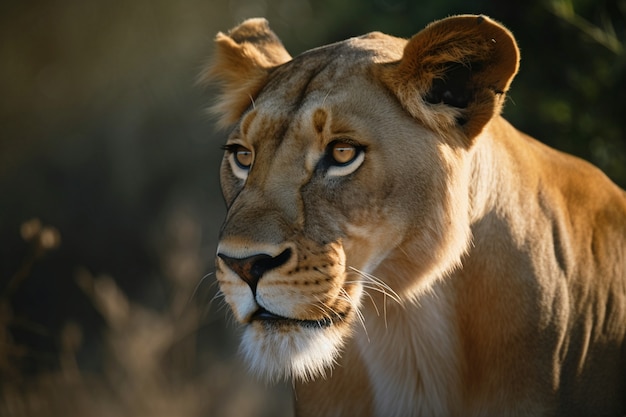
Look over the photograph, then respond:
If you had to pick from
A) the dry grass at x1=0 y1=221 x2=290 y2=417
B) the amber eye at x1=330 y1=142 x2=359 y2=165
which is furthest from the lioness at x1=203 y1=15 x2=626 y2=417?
the dry grass at x1=0 y1=221 x2=290 y2=417

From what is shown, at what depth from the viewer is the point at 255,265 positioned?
2324 mm

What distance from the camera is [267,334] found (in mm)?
2402

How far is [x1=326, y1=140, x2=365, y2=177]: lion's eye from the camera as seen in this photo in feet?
8.20

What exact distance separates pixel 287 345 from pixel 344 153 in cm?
56

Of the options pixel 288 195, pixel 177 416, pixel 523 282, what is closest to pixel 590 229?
pixel 523 282

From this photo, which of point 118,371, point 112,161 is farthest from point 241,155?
point 112,161

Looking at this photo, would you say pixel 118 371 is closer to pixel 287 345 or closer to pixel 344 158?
pixel 287 345

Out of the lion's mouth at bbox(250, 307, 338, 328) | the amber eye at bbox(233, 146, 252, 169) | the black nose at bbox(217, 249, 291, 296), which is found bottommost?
the lion's mouth at bbox(250, 307, 338, 328)

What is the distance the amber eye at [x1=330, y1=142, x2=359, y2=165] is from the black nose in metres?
0.32

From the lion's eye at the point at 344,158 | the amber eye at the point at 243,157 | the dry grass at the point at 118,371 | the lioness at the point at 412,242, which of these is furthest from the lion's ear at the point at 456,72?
the dry grass at the point at 118,371

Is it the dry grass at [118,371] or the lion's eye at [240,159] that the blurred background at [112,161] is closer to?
the dry grass at [118,371]

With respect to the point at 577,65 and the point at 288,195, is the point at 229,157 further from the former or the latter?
the point at 577,65

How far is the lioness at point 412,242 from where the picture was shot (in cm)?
243

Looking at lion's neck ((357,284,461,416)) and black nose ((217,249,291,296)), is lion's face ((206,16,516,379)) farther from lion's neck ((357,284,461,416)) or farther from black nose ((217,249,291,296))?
lion's neck ((357,284,461,416))
